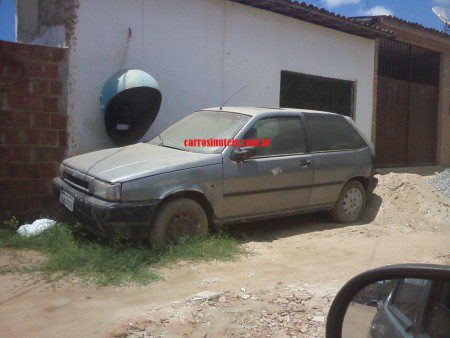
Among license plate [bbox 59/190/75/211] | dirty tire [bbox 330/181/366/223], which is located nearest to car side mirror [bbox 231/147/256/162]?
license plate [bbox 59/190/75/211]

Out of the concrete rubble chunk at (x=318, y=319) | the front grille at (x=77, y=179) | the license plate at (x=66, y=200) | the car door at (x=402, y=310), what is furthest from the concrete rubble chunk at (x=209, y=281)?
the car door at (x=402, y=310)

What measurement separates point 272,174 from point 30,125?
3208 millimetres

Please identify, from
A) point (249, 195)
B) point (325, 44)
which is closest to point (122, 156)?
point (249, 195)

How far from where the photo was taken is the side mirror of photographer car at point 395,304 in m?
1.59

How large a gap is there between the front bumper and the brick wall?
1.65 meters

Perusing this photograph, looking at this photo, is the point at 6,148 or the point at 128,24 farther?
the point at 128,24

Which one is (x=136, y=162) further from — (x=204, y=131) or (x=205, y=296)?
(x=205, y=296)

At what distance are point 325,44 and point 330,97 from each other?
3.78ft

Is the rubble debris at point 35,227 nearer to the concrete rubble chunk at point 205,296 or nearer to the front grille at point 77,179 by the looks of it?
the front grille at point 77,179

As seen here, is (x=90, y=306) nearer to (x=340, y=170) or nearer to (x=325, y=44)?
(x=340, y=170)

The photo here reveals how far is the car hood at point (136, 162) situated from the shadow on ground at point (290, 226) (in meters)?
1.31

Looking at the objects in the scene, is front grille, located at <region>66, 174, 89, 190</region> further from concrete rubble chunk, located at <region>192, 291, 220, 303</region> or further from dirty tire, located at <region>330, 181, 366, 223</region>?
dirty tire, located at <region>330, 181, 366, 223</region>

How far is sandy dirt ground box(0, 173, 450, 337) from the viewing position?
11.4 ft

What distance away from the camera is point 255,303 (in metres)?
3.89
